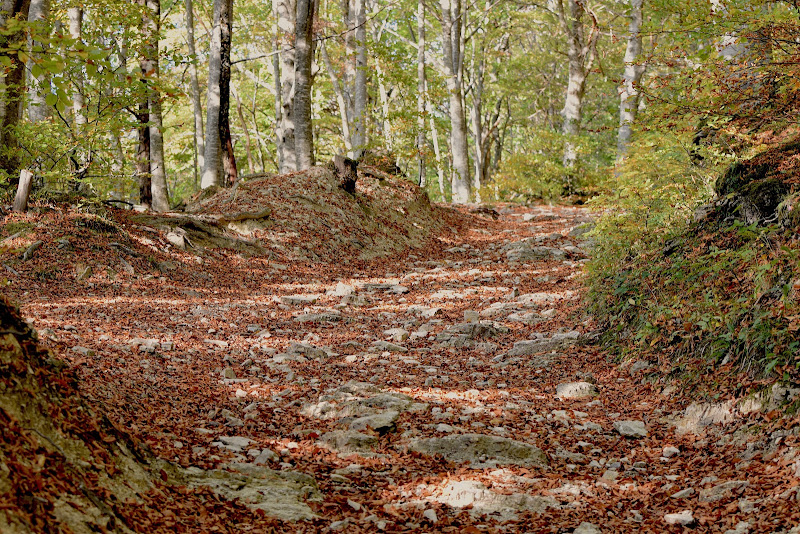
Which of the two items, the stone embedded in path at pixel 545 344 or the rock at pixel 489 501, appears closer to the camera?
the rock at pixel 489 501

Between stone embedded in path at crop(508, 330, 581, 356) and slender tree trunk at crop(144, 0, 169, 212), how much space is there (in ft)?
24.3

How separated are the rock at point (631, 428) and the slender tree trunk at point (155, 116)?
9.00 metres

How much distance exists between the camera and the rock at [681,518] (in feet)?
11.6

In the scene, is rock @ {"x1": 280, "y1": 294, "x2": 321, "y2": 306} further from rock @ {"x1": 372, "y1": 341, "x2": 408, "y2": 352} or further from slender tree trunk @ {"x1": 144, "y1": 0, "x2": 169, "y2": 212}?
slender tree trunk @ {"x1": 144, "y1": 0, "x2": 169, "y2": 212}

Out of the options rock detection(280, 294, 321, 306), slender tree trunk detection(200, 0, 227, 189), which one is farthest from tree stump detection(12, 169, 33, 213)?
slender tree trunk detection(200, 0, 227, 189)

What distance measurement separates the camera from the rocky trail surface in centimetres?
366

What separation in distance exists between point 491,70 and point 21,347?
95.5 feet

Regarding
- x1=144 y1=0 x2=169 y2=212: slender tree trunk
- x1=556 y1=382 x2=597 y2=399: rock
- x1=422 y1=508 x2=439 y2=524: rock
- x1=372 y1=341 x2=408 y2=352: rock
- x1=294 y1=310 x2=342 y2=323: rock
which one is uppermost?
x1=144 y1=0 x2=169 y2=212: slender tree trunk

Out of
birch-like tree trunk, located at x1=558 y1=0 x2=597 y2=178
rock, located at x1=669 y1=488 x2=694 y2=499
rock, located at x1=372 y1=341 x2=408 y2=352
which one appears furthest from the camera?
birch-like tree trunk, located at x1=558 y1=0 x2=597 y2=178

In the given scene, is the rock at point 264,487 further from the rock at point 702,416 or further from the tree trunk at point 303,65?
the tree trunk at point 303,65

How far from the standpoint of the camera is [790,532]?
3178mm

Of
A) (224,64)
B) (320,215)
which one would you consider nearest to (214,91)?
(224,64)

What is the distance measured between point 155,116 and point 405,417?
11196 mm

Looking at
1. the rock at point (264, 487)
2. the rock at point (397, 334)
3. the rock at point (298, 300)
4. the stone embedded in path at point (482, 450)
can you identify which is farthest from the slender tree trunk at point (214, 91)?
the rock at point (264, 487)
